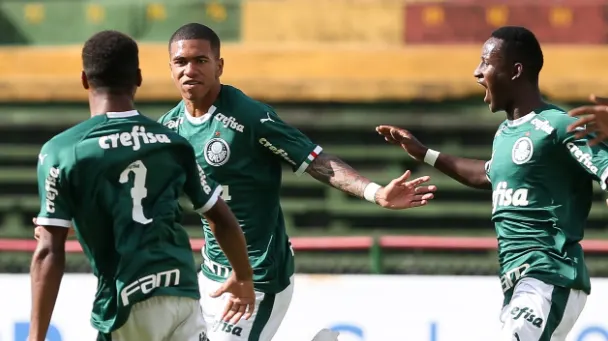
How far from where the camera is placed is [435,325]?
8.48 metres

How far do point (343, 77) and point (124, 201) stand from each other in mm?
9495

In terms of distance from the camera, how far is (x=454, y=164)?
260 inches

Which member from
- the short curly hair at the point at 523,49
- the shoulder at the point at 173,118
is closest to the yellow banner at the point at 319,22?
the shoulder at the point at 173,118

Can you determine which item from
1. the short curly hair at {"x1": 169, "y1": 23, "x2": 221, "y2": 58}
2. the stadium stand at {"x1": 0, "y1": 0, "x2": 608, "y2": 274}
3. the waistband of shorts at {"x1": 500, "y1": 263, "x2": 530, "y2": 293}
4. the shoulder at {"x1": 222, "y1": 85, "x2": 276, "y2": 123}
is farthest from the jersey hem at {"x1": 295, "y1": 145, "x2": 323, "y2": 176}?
the stadium stand at {"x1": 0, "y1": 0, "x2": 608, "y2": 274}

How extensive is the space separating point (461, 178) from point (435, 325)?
2190 mm

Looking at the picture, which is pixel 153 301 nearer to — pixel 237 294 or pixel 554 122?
pixel 237 294

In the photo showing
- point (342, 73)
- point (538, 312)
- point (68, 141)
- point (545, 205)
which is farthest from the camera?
point (342, 73)

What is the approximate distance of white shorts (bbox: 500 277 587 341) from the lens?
5676mm

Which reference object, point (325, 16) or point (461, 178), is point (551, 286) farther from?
point (325, 16)

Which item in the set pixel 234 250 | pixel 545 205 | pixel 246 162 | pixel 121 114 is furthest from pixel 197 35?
pixel 545 205

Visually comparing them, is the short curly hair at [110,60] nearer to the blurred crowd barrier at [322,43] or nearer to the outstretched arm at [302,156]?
the outstretched arm at [302,156]

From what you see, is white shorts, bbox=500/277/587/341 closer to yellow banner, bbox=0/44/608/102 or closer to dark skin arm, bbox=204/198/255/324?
dark skin arm, bbox=204/198/255/324

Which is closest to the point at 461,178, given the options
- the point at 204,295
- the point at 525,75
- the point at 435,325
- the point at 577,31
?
the point at 525,75

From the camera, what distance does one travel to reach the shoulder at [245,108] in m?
6.13
